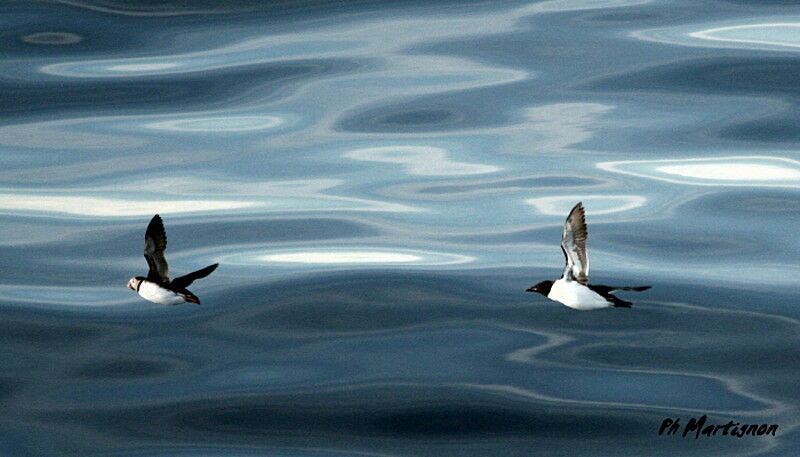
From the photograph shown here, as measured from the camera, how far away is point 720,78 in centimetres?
1003

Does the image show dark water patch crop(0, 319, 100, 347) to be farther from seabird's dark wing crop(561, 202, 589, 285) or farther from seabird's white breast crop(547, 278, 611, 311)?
seabird's dark wing crop(561, 202, 589, 285)

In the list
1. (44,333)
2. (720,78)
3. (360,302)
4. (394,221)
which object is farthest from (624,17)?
(44,333)

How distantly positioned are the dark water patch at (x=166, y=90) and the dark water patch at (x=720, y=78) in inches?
81.7

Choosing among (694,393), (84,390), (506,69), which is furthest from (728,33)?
(84,390)

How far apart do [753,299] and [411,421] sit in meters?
2.05

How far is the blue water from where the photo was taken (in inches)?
250

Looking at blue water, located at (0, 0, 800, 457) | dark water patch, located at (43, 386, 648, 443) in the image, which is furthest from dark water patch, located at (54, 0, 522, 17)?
dark water patch, located at (43, 386, 648, 443)

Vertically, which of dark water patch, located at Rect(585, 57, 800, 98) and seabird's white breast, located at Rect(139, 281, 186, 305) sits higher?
dark water patch, located at Rect(585, 57, 800, 98)

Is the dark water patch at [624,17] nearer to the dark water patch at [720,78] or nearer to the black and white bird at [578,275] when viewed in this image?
the dark water patch at [720,78]

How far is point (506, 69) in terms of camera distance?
10.1 meters

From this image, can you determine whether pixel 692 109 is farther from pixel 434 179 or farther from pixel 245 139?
pixel 245 139

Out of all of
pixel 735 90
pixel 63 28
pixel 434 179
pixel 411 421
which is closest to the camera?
pixel 411 421

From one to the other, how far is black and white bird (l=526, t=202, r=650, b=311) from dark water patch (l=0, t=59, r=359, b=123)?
5220mm

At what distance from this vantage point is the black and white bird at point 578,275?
484 centimetres
